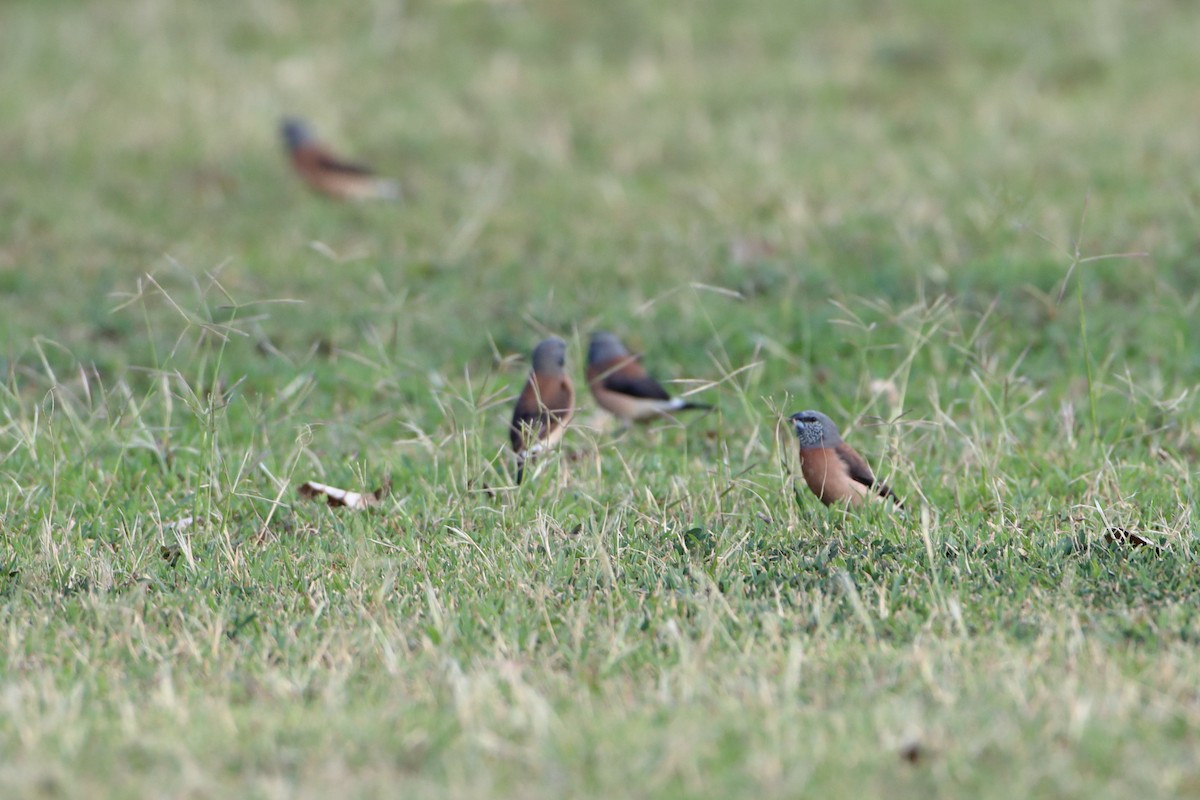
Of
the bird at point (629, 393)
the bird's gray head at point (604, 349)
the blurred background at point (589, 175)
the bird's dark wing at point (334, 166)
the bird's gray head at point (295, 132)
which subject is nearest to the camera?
the bird at point (629, 393)

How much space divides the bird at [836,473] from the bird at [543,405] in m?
0.88

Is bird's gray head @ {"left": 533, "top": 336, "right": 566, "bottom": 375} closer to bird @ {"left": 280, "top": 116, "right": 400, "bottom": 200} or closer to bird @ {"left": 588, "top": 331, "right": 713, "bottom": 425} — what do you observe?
bird @ {"left": 588, "top": 331, "right": 713, "bottom": 425}

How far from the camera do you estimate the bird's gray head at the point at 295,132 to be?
1037 centimetres

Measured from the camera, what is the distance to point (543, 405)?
534 centimetres

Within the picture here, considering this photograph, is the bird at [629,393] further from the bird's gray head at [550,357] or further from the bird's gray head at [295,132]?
the bird's gray head at [295,132]

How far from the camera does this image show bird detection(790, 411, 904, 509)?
508cm

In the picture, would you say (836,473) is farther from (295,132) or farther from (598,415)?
(295,132)

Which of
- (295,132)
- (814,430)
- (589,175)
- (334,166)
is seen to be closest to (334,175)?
(334,166)

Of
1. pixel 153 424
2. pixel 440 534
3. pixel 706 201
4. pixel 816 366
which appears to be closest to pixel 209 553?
pixel 440 534

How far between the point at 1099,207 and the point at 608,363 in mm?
3927

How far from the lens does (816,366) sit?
23.1 feet

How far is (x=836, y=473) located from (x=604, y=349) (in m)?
1.84

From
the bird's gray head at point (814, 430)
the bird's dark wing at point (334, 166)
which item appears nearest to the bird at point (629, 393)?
the bird's gray head at point (814, 430)

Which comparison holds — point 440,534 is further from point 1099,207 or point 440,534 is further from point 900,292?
point 1099,207
